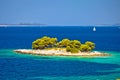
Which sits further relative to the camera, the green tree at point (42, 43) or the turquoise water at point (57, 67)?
the green tree at point (42, 43)

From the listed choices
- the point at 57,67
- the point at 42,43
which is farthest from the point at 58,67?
the point at 42,43

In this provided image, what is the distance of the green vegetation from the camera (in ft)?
328

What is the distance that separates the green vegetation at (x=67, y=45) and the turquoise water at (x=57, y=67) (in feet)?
24.6

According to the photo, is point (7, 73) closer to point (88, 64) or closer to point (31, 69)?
point (31, 69)

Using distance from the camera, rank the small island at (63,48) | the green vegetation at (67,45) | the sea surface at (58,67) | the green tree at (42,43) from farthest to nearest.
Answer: the green tree at (42,43)
the green vegetation at (67,45)
the small island at (63,48)
the sea surface at (58,67)

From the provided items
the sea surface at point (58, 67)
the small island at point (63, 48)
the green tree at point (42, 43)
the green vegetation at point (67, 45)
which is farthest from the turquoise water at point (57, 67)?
the green tree at point (42, 43)

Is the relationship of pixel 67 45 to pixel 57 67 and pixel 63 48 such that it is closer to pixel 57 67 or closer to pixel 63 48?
pixel 63 48

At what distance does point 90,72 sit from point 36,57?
78.4 feet

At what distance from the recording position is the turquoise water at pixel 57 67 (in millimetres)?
65750

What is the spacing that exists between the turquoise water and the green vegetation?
295 inches

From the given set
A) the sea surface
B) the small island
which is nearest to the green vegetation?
the small island

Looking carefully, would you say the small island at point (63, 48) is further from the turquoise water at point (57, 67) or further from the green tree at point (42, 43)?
the turquoise water at point (57, 67)

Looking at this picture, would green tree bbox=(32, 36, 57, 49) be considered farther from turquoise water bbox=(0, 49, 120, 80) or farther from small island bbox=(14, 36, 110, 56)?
turquoise water bbox=(0, 49, 120, 80)

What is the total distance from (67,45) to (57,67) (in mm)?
25750
